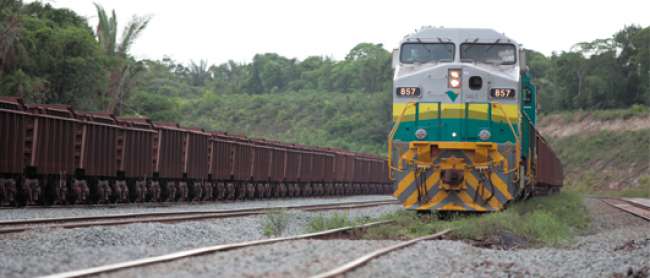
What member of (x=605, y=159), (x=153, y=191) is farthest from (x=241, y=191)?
(x=605, y=159)

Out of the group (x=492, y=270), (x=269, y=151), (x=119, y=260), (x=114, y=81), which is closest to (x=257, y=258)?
(x=119, y=260)

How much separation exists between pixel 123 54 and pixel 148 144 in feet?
75.5

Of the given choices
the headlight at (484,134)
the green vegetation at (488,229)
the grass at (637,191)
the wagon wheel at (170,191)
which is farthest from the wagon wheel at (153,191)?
the grass at (637,191)

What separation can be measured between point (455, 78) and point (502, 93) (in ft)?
2.89

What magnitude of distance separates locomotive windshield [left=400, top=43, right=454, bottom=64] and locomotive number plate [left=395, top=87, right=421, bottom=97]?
0.68 meters

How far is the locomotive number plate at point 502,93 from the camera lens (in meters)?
16.2

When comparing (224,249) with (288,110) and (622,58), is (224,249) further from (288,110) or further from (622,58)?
(288,110)

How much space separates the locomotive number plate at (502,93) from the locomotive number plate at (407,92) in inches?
52.0

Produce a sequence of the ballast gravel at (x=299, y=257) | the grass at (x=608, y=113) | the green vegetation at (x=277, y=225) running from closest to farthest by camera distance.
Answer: the ballast gravel at (x=299, y=257) < the green vegetation at (x=277, y=225) < the grass at (x=608, y=113)

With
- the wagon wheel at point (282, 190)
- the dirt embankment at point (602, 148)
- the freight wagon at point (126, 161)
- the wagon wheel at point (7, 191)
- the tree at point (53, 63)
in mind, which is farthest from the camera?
the dirt embankment at point (602, 148)

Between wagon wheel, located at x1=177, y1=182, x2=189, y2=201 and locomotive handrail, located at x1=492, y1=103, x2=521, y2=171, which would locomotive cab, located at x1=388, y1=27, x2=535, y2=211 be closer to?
locomotive handrail, located at x1=492, y1=103, x2=521, y2=171

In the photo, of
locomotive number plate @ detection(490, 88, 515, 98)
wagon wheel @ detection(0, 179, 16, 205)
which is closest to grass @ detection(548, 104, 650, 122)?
locomotive number plate @ detection(490, 88, 515, 98)

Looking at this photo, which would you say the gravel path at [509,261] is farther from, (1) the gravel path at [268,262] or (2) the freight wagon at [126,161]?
(2) the freight wagon at [126,161]

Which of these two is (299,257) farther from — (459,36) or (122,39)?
(122,39)
